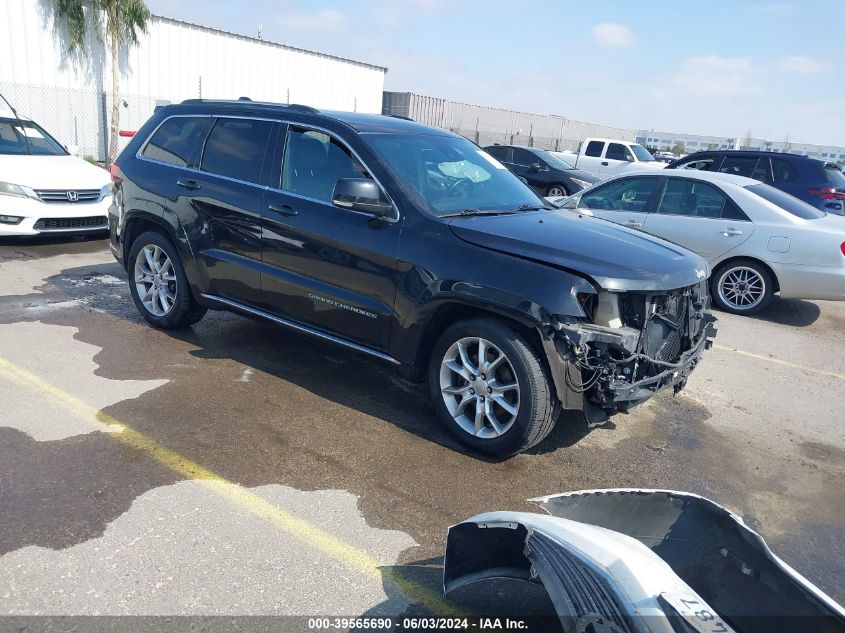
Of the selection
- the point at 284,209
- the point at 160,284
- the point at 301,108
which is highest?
the point at 301,108

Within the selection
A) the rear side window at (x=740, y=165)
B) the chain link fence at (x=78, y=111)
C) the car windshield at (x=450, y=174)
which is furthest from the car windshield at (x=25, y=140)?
the rear side window at (x=740, y=165)

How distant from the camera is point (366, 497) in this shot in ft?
11.8

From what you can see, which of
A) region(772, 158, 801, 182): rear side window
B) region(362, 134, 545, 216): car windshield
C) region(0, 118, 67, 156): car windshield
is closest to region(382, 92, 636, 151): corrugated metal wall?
region(772, 158, 801, 182): rear side window

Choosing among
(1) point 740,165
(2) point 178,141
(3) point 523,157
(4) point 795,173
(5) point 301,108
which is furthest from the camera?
(3) point 523,157

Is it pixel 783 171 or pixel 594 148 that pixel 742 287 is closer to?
pixel 783 171

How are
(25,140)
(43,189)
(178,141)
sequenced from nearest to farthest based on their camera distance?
1. (178,141)
2. (43,189)
3. (25,140)

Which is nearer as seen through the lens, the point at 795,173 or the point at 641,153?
the point at 795,173

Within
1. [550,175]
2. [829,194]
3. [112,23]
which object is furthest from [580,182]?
[112,23]

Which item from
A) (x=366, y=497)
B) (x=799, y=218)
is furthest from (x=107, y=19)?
(x=366, y=497)

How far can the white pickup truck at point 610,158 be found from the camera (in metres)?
19.9

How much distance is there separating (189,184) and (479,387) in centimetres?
298

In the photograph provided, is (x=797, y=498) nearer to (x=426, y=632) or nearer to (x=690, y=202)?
(x=426, y=632)

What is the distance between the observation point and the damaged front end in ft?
12.0

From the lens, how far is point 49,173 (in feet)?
29.8
